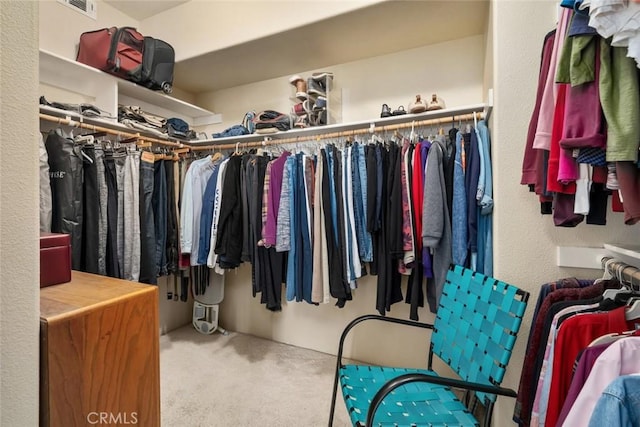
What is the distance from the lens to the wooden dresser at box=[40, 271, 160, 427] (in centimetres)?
62

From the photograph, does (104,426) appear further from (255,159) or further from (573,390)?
(255,159)

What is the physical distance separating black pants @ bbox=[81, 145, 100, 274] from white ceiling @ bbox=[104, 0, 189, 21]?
1311 millimetres

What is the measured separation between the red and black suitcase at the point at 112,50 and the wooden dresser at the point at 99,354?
6.12ft

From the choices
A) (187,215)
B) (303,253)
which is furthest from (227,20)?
(303,253)

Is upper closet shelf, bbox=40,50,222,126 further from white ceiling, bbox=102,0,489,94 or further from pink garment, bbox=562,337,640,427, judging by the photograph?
pink garment, bbox=562,337,640,427

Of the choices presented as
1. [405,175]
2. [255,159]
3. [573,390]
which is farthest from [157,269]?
[573,390]

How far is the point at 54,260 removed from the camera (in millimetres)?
849

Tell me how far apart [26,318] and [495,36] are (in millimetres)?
1837

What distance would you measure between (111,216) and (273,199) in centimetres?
104

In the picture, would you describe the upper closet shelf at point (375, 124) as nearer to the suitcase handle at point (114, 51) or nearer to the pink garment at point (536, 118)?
the pink garment at point (536, 118)

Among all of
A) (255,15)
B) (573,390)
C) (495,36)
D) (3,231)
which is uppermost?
(255,15)

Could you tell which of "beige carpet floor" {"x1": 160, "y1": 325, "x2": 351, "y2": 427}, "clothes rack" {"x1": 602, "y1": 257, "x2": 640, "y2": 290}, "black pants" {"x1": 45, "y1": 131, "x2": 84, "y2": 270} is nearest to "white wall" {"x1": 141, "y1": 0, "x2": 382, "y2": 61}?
"black pants" {"x1": 45, "y1": 131, "x2": 84, "y2": 270}

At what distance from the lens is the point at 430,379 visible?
98 centimetres

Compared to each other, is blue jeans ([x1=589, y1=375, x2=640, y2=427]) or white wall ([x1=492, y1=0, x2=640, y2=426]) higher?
white wall ([x1=492, y1=0, x2=640, y2=426])
